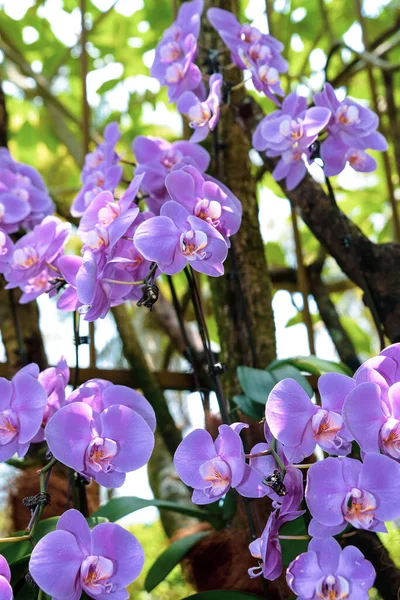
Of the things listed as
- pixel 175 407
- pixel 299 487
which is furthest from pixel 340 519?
pixel 175 407

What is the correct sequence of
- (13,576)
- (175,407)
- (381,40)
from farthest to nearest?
(175,407) → (381,40) → (13,576)

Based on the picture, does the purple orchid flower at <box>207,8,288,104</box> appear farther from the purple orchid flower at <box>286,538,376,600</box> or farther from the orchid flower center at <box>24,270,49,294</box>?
the purple orchid flower at <box>286,538,376,600</box>

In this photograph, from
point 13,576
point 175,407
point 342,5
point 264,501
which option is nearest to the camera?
point 13,576

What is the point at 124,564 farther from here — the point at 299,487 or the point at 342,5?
the point at 342,5

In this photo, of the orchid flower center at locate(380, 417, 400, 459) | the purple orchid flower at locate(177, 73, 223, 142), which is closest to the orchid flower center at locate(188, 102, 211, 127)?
the purple orchid flower at locate(177, 73, 223, 142)

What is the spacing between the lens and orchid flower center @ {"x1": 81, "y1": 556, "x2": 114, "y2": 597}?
396 mm

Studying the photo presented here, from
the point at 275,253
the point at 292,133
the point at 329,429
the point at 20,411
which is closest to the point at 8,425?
the point at 20,411

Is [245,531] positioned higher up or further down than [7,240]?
further down

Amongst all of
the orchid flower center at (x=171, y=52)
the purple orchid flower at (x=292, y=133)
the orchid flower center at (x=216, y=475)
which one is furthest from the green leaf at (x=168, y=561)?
the orchid flower center at (x=171, y=52)

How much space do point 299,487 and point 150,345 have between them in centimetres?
168

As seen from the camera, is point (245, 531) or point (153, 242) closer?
point (153, 242)

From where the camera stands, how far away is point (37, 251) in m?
0.58

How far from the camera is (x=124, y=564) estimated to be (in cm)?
41

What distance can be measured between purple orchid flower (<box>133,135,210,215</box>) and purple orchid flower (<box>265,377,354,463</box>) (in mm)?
248
